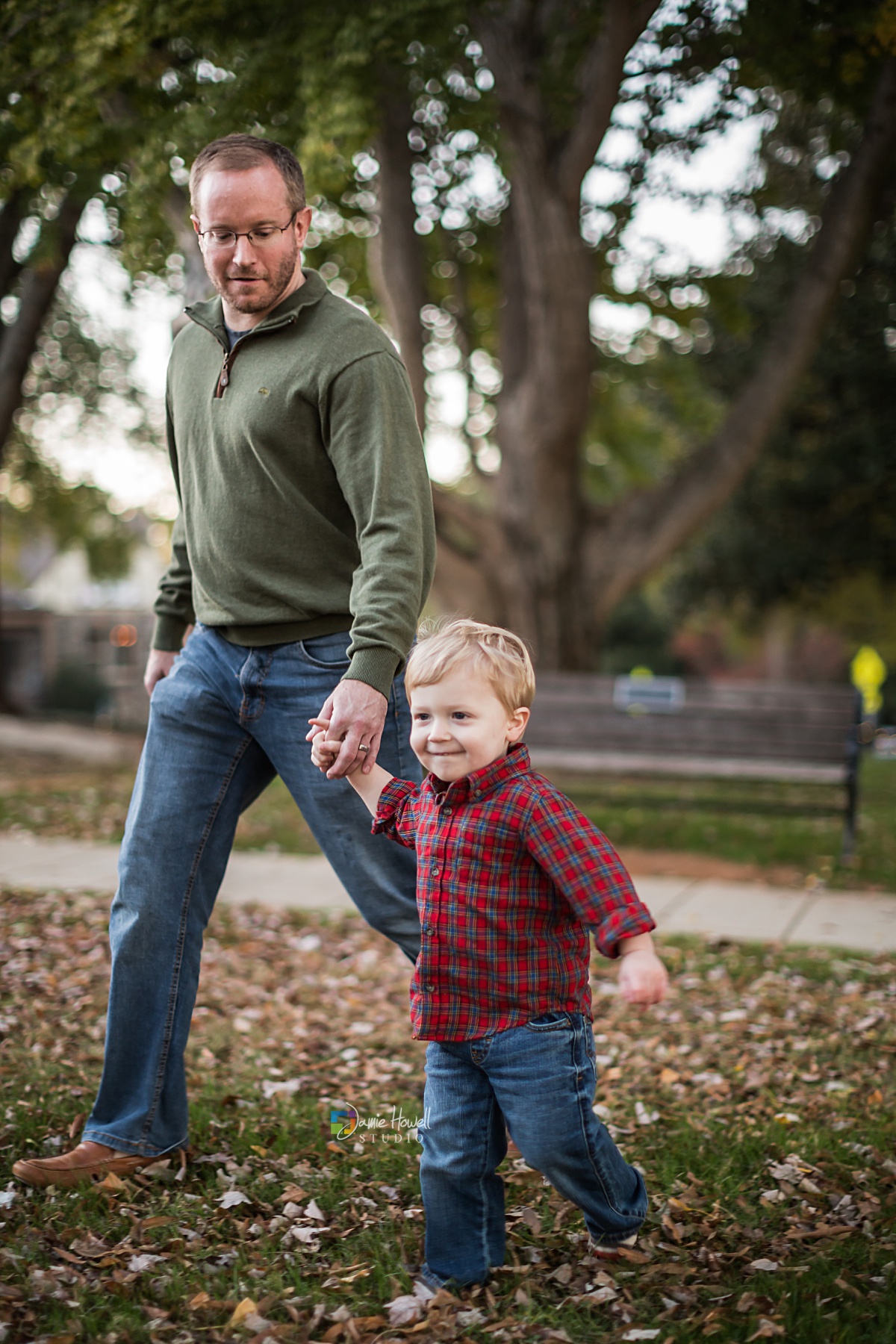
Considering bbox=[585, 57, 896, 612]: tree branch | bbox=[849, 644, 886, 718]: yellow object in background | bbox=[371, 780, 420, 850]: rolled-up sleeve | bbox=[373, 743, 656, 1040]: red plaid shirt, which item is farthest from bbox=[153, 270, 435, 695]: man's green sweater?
bbox=[849, 644, 886, 718]: yellow object in background

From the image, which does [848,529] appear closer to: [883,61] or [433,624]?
[883,61]

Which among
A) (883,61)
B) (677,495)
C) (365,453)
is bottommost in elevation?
(365,453)

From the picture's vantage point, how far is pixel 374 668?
2393mm

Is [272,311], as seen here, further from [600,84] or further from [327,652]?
[600,84]

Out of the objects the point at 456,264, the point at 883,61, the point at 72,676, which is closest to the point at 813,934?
the point at 883,61

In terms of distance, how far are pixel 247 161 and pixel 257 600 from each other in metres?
0.96

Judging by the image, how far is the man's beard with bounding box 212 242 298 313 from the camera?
8.57 feet

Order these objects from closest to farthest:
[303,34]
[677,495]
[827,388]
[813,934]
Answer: [813,934] < [303,34] < [677,495] < [827,388]

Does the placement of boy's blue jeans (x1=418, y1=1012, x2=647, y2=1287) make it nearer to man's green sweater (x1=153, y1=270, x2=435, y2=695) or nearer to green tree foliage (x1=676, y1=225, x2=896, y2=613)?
man's green sweater (x1=153, y1=270, x2=435, y2=695)

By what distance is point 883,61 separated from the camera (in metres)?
8.58

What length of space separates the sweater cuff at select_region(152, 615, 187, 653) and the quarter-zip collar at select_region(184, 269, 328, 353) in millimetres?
829

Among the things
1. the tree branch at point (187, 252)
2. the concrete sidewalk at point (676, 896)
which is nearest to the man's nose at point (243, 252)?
the tree branch at point (187, 252)

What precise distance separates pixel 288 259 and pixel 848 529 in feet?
55.7

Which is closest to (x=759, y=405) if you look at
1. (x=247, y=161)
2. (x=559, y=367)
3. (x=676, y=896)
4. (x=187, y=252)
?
(x=559, y=367)
